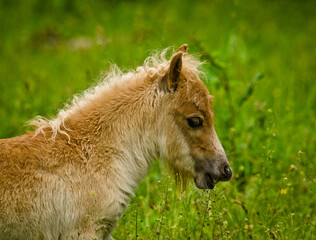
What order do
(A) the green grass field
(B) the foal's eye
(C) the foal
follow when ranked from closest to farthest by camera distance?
(C) the foal < (B) the foal's eye < (A) the green grass field

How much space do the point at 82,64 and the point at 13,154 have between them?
6898 millimetres

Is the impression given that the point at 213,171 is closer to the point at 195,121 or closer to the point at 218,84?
the point at 195,121

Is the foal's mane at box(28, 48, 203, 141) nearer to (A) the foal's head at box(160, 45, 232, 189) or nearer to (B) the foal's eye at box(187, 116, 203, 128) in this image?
(A) the foal's head at box(160, 45, 232, 189)

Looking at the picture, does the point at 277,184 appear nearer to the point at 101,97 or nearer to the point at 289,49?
the point at 101,97

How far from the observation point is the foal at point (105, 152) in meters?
3.05

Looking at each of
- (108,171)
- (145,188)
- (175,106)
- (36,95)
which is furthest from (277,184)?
(36,95)

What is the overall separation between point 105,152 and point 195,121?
85cm

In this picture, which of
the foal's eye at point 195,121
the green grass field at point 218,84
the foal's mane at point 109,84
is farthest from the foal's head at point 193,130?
the green grass field at point 218,84

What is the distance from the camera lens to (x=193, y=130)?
3504 mm

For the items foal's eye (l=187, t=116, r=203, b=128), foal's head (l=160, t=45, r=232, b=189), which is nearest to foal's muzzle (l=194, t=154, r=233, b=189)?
foal's head (l=160, t=45, r=232, b=189)

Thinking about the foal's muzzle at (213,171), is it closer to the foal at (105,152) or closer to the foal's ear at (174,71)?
the foal at (105,152)

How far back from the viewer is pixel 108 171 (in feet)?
10.9

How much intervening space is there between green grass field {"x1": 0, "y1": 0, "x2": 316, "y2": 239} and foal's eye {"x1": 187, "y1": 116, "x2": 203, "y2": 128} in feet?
1.82

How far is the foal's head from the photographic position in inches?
137
